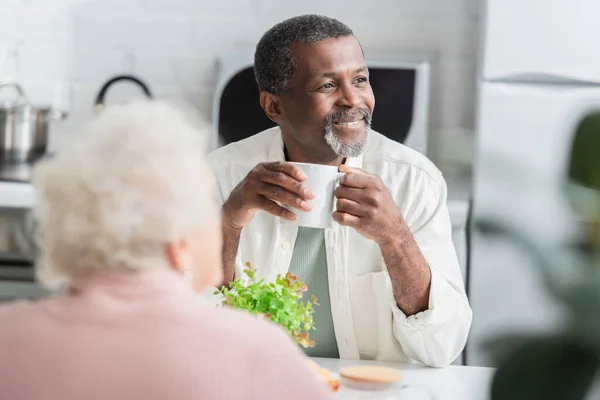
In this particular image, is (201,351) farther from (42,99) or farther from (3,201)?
(42,99)

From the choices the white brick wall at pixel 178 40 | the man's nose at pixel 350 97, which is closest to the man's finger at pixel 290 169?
the man's nose at pixel 350 97

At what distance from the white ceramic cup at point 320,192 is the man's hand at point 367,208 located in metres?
0.03

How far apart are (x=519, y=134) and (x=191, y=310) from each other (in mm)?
1885

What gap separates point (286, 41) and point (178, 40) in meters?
1.26

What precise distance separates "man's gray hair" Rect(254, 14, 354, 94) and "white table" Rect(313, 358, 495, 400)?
1.93 ft

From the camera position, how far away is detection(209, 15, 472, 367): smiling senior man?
1458 mm

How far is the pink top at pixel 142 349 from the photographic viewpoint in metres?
0.67

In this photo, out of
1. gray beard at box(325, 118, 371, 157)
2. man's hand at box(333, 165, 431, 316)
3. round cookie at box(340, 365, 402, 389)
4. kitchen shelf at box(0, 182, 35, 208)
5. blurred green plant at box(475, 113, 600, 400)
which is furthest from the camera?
kitchen shelf at box(0, 182, 35, 208)

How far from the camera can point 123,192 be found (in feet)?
2.25

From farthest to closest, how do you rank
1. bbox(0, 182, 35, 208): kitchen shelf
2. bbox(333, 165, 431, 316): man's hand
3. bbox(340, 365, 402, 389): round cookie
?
bbox(0, 182, 35, 208): kitchen shelf < bbox(333, 165, 431, 316): man's hand < bbox(340, 365, 402, 389): round cookie

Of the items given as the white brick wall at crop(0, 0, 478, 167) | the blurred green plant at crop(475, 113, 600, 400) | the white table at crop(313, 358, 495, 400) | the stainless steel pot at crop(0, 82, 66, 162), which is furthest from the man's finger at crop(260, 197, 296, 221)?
the stainless steel pot at crop(0, 82, 66, 162)

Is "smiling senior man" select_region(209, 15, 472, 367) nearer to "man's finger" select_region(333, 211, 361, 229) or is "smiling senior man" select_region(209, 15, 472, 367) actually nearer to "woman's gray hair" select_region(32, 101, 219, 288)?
"man's finger" select_region(333, 211, 361, 229)

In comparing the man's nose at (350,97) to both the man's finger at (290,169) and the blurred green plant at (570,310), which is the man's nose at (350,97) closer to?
the man's finger at (290,169)

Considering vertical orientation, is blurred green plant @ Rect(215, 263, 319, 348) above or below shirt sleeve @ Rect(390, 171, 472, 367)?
above
